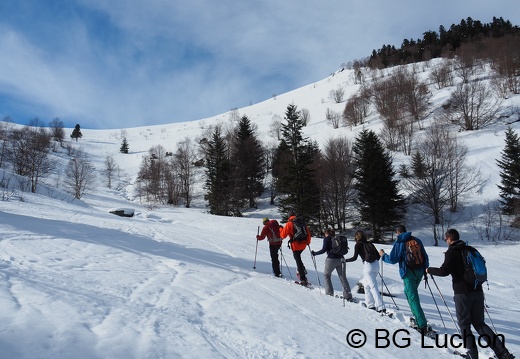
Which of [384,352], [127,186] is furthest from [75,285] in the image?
[127,186]

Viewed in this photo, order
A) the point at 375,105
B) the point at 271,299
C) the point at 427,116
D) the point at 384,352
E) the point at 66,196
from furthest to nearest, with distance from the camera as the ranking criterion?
the point at 375,105 < the point at 427,116 < the point at 66,196 < the point at 271,299 < the point at 384,352

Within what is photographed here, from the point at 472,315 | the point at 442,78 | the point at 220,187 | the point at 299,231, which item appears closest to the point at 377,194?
the point at 220,187

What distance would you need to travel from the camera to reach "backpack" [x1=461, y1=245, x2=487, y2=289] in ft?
14.9

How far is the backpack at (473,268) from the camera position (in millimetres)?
4547

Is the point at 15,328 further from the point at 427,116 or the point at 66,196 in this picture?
the point at 427,116

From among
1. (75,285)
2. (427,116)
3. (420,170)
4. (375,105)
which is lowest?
(75,285)

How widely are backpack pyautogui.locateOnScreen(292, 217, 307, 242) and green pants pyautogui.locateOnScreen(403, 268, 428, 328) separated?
3282 mm

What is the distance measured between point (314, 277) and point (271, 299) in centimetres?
374

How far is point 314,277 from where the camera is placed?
987 cm

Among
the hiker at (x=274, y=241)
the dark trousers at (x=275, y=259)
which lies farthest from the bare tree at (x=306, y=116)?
the dark trousers at (x=275, y=259)

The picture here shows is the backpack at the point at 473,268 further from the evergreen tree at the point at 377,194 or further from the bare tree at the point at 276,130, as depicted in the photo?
the bare tree at the point at 276,130

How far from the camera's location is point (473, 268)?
460 cm

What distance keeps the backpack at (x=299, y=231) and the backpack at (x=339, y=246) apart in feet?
4.32

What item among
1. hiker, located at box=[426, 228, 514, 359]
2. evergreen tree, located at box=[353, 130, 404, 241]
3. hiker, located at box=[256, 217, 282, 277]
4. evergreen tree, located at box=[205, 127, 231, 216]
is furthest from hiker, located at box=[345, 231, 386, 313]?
evergreen tree, located at box=[205, 127, 231, 216]
